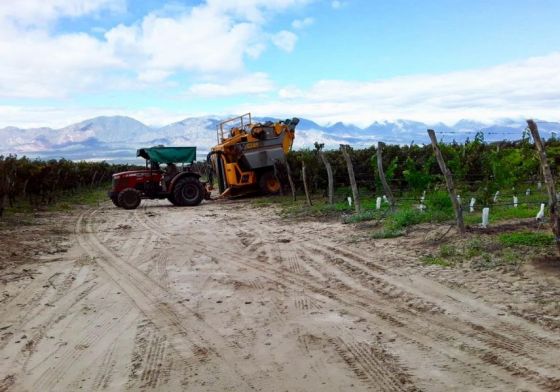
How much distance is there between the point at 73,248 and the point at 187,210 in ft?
21.1

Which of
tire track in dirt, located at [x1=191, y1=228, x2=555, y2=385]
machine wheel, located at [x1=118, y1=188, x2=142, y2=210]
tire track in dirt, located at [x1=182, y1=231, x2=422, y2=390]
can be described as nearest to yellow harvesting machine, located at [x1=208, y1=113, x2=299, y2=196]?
machine wheel, located at [x1=118, y1=188, x2=142, y2=210]

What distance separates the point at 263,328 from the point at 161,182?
1271cm

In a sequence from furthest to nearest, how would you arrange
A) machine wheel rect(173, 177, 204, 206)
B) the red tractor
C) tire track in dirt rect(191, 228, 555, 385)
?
machine wheel rect(173, 177, 204, 206) → the red tractor → tire track in dirt rect(191, 228, 555, 385)

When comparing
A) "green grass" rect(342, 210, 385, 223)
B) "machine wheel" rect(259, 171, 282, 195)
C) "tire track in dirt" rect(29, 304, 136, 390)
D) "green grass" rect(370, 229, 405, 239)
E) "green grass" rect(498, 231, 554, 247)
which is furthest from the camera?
"machine wheel" rect(259, 171, 282, 195)

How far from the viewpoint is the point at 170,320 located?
5.01m

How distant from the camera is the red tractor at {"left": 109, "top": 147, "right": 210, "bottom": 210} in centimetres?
1642

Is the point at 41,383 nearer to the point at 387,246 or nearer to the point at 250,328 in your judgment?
the point at 250,328

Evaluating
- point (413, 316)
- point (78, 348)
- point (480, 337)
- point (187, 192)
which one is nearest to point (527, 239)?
point (413, 316)

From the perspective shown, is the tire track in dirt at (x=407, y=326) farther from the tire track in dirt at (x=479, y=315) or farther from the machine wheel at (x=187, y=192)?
the machine wheel at (x=187, y=192)

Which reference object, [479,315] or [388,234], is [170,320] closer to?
[479,315]

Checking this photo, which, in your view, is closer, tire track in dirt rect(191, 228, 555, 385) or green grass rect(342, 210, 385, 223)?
tire track in dirt rect(191, 228, 555, 385)

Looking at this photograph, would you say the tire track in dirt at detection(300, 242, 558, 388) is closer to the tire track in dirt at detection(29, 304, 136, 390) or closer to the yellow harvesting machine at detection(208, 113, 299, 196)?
the tire track in dirt at detection(29, 304, 136, 390)

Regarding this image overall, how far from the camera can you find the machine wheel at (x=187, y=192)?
1659 cm

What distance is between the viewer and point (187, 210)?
50.8 ft
